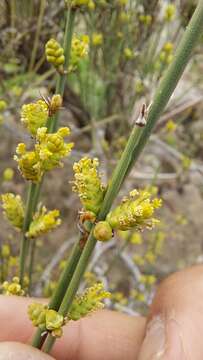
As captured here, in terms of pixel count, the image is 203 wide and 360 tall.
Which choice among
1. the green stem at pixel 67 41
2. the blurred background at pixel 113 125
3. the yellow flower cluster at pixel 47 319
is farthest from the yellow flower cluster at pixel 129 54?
the yellow flower cluster at pixel 47 319

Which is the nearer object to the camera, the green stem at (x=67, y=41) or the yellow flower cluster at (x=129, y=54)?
the green stem at (x=67, y=41)

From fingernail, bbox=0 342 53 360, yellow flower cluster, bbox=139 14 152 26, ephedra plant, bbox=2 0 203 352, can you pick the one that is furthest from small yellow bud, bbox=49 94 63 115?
yellow flower cluster, bbox=139 14 152 26

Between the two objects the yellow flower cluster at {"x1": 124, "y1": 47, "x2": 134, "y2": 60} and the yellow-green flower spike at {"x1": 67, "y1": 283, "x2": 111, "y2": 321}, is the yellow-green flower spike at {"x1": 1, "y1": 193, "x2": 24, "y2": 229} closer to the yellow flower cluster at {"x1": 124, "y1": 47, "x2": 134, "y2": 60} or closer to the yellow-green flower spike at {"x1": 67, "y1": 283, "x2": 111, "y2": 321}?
the yellow-green flower spike at {"x1": 67, "y1": 283, "x2": 111, "y2": 321}

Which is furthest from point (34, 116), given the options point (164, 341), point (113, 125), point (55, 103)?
point (113, 125)

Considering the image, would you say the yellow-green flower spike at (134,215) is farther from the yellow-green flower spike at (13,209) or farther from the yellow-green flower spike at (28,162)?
the yellow-green flower spike at (13,209)

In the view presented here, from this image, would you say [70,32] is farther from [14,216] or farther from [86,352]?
[86,352]

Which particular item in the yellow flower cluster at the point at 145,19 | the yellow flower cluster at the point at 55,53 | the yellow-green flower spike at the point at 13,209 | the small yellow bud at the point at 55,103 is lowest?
the yellow-green flower spike at the point at 13,209

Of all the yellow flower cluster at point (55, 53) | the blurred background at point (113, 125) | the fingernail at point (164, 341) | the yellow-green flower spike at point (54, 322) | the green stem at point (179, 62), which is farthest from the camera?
the blurred background at point (113, 125)
